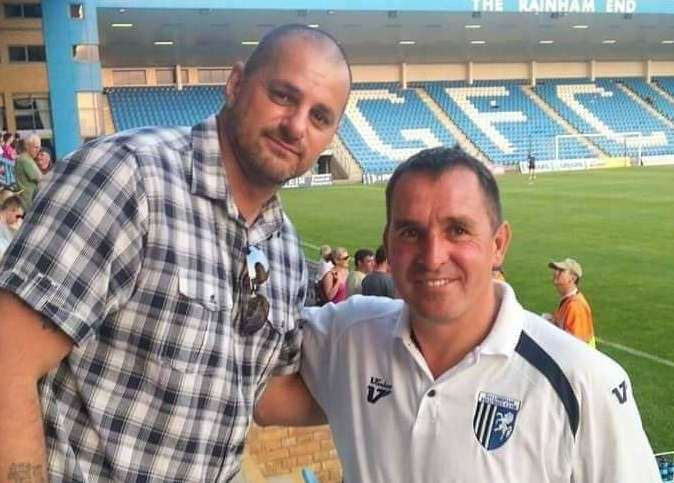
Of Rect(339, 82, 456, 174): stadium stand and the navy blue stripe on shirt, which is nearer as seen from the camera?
the navy blue stripe on shirt

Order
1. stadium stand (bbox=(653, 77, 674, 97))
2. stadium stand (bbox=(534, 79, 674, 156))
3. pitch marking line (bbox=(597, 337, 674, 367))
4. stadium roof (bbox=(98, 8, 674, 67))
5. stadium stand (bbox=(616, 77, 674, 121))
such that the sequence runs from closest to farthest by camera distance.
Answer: pitch marking line (bbox=(597, 337, 674, 367)) → stadium roof (bbox=(98, 8, 674, 67)) → stadium stand (bbox=(534, 79, 674, 156)) → stadium stand (bbox=(616, 77, 674, 121)) → stadium stand (bbox=(653, 77, 674, 97))

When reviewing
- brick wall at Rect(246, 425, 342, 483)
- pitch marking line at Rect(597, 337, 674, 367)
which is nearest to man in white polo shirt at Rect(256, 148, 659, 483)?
brick wall at Rect(246, 425, 342, 483)

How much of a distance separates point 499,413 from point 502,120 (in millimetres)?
37313

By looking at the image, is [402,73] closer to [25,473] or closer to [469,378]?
[469,378]

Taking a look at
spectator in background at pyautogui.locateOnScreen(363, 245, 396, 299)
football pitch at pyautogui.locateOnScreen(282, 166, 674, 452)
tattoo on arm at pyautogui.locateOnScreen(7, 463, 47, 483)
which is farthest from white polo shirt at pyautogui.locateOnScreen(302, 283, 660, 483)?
spectator in background at pyautogui.locateOnScreen(363, 245, 396, 299)

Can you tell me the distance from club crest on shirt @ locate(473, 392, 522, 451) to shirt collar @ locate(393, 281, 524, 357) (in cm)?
9

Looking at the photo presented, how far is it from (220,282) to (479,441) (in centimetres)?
60

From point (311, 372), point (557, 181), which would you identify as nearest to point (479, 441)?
point (311, 372)

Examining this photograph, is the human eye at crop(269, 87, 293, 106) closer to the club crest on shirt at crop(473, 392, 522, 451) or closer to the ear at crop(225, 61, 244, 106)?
the ear at crop(225, 61, 244, 106)

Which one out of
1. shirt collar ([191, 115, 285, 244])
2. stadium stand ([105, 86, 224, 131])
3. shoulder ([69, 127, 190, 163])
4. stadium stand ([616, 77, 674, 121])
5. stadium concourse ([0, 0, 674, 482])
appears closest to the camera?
shoulder ([69, 127, 190, 163])

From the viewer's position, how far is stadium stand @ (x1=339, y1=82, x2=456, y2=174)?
111ft

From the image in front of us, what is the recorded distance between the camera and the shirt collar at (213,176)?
5.22ft

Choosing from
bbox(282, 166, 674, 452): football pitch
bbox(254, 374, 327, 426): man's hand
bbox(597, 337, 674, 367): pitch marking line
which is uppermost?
bbox(254, 374, 327, 426): man's hand

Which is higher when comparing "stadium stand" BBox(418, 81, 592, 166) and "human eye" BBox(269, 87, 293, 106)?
"human eye" BBox(269, 87, 293, 106)
